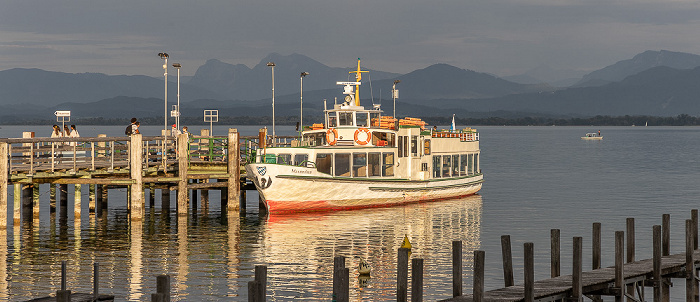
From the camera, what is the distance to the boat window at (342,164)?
156ft

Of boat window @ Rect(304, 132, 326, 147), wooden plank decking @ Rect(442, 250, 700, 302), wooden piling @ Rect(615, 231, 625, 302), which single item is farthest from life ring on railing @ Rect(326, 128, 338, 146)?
wooden piling @ Rect(615, 231, 625, 302)

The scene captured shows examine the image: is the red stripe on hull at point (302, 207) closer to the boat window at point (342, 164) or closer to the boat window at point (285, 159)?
the boat window at point (342, 164)

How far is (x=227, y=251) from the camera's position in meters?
36.6

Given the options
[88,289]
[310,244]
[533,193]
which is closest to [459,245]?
[88,289]

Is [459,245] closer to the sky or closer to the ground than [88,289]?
closer to the sky

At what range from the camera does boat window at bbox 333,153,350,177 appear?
47.6 meters

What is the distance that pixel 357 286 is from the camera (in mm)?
28922

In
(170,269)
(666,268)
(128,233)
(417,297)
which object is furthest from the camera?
(128,233)

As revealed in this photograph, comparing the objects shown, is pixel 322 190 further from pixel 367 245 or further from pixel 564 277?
pixel 564 277

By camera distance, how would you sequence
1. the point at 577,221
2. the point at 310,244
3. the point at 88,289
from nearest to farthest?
1. the point at 88,289
2. the point at 310,244
3. the point at 577,221

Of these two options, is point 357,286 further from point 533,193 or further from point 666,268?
point 533,193

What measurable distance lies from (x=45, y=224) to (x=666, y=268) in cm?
2949

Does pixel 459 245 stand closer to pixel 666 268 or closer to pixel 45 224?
pixel 666 268

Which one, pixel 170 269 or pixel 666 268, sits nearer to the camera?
pixel 666 268
